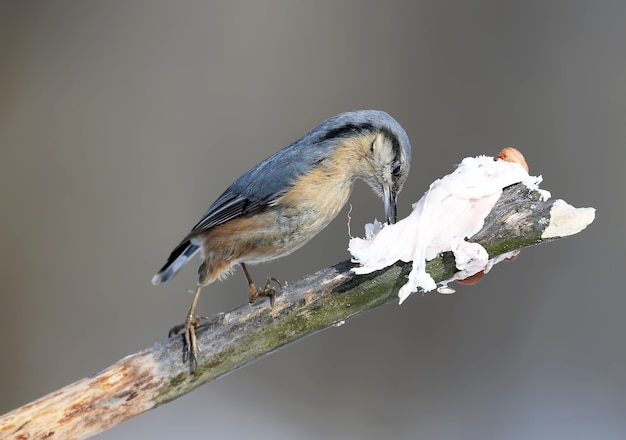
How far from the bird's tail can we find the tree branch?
362mm

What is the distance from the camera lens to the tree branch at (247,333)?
3.66ft

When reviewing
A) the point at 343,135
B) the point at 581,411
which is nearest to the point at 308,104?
the point at 343,135

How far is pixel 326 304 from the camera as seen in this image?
1187 mm

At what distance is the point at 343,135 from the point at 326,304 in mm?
390

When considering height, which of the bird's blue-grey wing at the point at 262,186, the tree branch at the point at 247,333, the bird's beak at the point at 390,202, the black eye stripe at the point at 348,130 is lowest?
the tree branch at the point at 247,333

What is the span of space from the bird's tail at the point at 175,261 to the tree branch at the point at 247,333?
0.36 meters

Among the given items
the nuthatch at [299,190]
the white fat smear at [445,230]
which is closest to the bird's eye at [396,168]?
the nuthatch at [299,190]

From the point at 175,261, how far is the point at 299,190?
412 millimetres

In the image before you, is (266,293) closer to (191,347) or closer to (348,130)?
(191,347)

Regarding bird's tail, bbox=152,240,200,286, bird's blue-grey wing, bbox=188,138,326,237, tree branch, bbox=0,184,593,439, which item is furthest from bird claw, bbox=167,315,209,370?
bird's tail, bbox=152,240,200,286

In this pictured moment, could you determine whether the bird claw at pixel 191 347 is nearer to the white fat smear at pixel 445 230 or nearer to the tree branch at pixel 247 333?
the tree branch at pixel 247 333

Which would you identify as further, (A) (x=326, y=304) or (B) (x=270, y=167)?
(B) (x=270, y=167)

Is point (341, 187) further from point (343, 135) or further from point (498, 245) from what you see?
point (498, 245)

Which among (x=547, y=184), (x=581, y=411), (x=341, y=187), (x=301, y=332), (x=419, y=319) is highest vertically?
(x=341, y=187)
